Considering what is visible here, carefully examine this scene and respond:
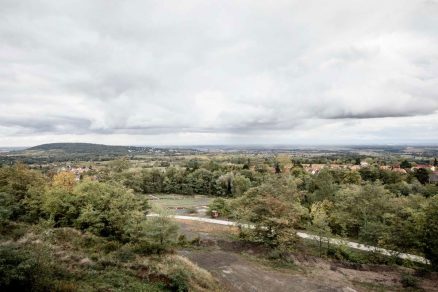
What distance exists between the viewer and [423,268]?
94.3 feet

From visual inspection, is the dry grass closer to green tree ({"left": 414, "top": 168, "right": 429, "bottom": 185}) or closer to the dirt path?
the dirt path

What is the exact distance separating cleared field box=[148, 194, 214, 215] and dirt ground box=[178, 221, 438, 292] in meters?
18.5

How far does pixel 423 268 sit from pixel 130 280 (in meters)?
27.0

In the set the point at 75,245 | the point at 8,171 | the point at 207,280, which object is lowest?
the point at 207,280

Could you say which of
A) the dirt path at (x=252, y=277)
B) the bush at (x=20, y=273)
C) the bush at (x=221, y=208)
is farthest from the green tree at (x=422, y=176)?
the bush at (x=20, y=273)

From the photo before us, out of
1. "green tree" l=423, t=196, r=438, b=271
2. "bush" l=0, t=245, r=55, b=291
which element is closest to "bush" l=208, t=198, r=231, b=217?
"green tree" l=423, t=196, r=438, b=271

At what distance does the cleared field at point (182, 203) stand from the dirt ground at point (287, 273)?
60.6ft

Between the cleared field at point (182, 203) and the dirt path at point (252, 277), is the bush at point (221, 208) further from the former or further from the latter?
the dirt path at point (252, 277)

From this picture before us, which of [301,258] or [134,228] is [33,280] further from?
[301,258]

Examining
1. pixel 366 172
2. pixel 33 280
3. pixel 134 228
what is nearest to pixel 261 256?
pixel 134 228

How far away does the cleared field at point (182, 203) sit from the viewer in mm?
58688

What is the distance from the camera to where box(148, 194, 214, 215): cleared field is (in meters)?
58.7

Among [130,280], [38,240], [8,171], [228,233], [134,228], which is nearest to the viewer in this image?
[130,280]

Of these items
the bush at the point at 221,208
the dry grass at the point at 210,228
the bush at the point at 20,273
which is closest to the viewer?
the bush at the point at 20,273
